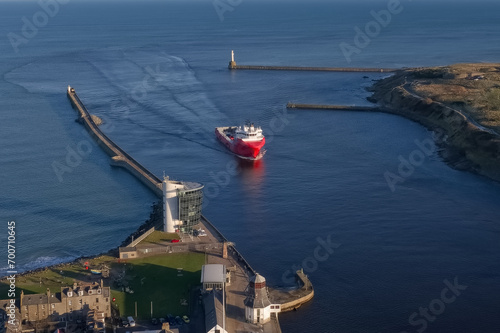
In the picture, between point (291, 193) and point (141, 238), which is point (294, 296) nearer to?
point (141, 238)

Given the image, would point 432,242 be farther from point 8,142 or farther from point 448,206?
point 8,142

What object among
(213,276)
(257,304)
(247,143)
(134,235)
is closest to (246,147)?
(247,143)

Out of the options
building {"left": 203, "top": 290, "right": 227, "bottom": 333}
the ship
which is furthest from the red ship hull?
building {"left": 203, "top": 290, "right": 227, "bottom": 333}

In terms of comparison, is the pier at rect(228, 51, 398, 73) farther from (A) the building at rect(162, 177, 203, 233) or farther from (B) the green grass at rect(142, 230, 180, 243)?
(B) the green grass at rect(142, 230, 180, 243)

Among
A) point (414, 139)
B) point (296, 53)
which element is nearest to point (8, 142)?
point (414, 139)

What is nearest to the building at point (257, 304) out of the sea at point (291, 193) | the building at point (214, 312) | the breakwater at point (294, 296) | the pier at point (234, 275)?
the pier at point (234, 275)

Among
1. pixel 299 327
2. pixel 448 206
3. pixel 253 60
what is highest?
pixel 253 60
